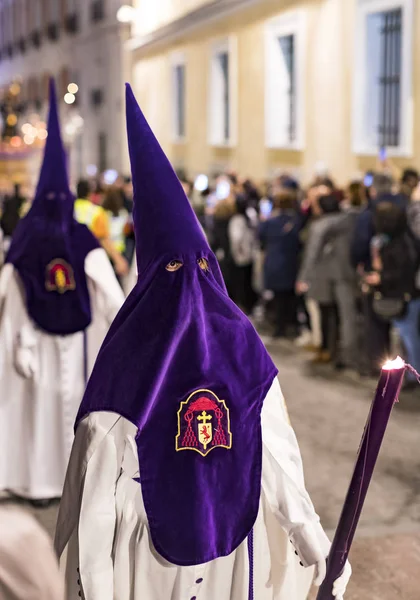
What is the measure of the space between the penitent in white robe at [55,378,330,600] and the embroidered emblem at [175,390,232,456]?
172 mm

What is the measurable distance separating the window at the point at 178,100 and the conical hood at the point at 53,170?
17640 mm

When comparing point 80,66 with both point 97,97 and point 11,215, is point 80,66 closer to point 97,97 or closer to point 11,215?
point 97,97

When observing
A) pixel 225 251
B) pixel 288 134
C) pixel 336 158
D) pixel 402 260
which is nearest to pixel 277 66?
pixel 288 134

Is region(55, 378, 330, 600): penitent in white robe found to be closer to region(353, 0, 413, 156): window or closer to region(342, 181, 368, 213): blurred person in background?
region(342, 181, 368, 213): blurred person in background

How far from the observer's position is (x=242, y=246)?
11953mm

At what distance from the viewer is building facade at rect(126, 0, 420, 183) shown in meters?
14.3

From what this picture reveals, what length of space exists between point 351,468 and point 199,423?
3.84 meters

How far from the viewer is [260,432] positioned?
10.4ft

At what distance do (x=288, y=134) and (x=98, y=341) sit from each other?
12.6 meters

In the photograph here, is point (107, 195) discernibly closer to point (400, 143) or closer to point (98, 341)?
point (400, 143)

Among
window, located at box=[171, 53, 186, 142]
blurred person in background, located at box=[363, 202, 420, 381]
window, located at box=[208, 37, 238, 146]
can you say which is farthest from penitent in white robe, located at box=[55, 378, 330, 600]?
window, located at box=[171, 53, 186, 142]

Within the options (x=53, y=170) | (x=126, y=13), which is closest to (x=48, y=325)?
(x=53, y=170)

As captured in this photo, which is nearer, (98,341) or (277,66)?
(98,341)

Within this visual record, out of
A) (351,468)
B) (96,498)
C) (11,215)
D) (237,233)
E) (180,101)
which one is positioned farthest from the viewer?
(180,101)
